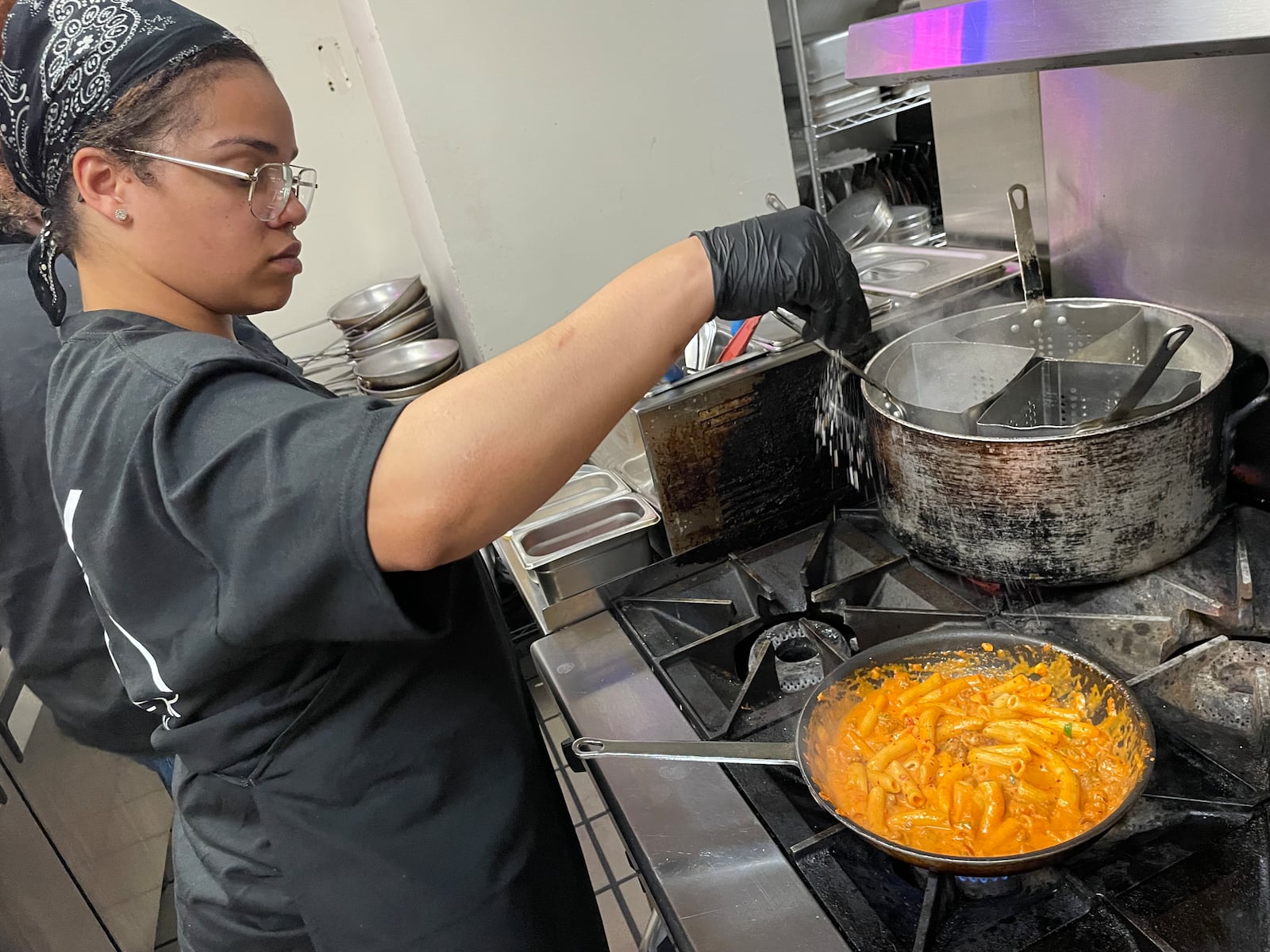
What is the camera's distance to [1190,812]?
2.35 ft

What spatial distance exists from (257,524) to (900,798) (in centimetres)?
61

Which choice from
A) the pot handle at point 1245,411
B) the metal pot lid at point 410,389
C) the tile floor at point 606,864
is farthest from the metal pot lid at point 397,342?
the pot handle at point 1245,411

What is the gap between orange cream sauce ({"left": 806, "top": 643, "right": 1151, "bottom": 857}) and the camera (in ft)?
2.42

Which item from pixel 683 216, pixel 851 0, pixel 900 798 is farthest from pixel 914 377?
pixel 851 0

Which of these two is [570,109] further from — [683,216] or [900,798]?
[900,798]

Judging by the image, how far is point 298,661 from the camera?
812 millimetres

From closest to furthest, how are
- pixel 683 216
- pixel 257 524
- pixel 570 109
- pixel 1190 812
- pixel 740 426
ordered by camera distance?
pixel 257 524 → pixel 1190 812 → pixel 740 426 → pixel 570 109 → pixel 683 216

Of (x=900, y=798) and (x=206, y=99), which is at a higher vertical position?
(x=206, y=99)

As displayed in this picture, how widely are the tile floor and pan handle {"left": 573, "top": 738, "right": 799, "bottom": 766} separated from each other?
78 centimetres

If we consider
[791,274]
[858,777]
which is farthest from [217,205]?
[858,777]

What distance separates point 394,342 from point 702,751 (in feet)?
6.21

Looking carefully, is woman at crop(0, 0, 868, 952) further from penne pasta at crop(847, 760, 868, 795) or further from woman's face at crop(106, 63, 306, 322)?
penne pasta at crop(847, 760, 868, 795)

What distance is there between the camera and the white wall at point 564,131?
1.92m

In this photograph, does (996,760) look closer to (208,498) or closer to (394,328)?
(208,498)
